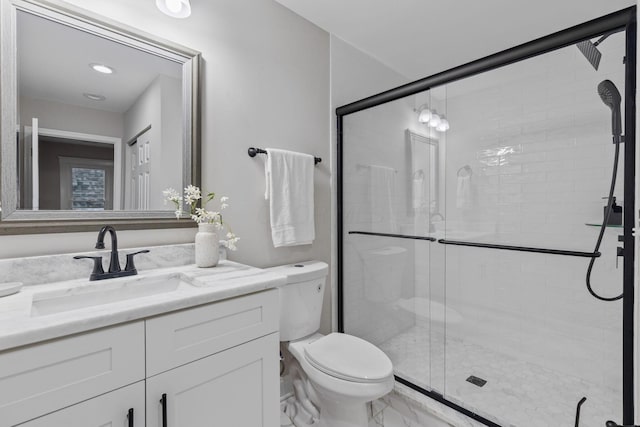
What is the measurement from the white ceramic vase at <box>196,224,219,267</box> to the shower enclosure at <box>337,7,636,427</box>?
106cm

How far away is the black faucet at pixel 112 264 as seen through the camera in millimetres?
1098

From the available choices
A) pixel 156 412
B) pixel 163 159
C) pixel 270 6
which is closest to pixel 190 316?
pixel 156 412

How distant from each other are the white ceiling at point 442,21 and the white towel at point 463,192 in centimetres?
97

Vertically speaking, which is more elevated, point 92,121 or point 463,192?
point 92,121

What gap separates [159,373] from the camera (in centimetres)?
84

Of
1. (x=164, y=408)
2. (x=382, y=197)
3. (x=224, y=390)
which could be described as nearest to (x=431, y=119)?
(x=382, y=197)

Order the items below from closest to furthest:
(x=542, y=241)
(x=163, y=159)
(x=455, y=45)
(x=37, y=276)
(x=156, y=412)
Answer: (x=156, y=412)
(x=37, y=276)
(x=163, y=159)
(x=542, y=241)
(x=455, y=45)

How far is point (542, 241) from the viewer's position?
6.33 feet

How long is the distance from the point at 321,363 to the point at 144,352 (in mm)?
820

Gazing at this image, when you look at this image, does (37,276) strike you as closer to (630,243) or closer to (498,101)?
(630,243)

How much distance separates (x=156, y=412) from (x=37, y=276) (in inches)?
25.3

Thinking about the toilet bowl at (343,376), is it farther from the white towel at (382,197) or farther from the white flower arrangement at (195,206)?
the white towel at (382,197)

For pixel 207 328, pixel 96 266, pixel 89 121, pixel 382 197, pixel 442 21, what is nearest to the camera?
pixel 207 328

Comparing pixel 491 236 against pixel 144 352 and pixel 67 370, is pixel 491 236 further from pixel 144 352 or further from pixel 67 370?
pixel 67 370
